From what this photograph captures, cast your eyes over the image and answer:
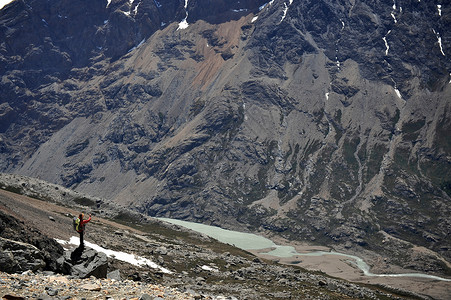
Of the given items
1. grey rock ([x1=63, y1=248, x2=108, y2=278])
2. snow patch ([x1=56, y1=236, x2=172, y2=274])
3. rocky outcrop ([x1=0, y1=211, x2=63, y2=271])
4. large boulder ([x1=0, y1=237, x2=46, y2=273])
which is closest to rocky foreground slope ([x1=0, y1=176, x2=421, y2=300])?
rocky outcrop ([x1=0, y1=211, x2=63, y2=271])

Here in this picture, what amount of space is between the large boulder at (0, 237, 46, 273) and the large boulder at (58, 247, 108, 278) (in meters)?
2.19

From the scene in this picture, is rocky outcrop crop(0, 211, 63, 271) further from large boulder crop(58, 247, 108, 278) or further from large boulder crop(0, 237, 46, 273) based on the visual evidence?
large boulder crop(58, 247, 108, 278)

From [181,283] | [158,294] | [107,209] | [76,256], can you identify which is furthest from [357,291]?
[107,209]

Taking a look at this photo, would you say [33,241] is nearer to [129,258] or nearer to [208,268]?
[129,258]

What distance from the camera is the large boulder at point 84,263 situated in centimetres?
3959

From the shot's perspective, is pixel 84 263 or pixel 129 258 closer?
pixel 84 263

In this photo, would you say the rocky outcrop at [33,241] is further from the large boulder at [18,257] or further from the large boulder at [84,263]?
the large boulder at [84,263]

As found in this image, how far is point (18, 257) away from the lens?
36.5 meters

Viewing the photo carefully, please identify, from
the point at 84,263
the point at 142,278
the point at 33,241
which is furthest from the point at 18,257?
the point at 142,278

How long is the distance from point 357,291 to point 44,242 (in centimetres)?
7751

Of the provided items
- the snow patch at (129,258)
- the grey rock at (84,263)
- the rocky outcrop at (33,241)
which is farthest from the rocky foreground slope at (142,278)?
the snow patch at (129,258)

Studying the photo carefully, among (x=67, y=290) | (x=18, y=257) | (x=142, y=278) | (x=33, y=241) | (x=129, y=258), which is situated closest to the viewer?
(x=67, y=290)

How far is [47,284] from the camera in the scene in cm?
2756

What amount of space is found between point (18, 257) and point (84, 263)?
6065 millimetres
